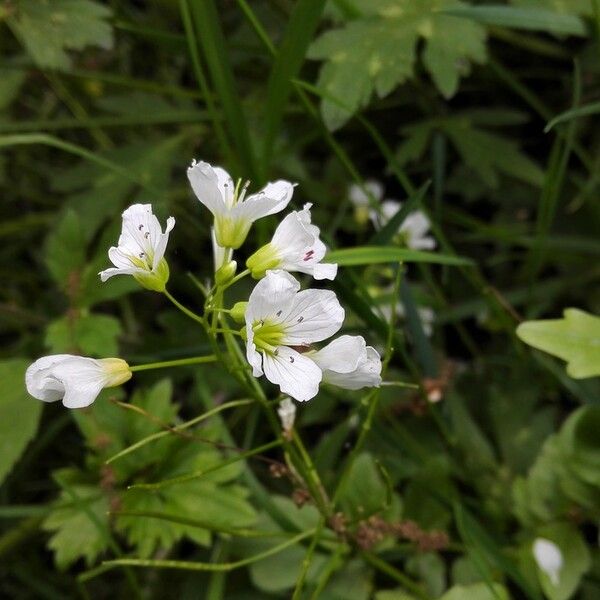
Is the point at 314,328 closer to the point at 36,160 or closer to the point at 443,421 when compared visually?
the point at 443,421

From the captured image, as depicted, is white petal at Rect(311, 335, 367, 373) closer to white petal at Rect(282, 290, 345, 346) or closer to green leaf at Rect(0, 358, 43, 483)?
white petal at Rect(282, 290, 345, 346)

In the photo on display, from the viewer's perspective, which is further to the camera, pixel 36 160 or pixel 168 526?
pixel 36 160

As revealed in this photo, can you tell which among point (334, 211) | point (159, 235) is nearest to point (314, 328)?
point (159, 235)

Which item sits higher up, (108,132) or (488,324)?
(108,132)

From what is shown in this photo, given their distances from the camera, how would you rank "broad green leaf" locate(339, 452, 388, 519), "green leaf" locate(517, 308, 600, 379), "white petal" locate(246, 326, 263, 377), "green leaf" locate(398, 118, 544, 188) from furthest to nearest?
"green leaf" locate(398, 118, 544, 188), "broad green leaf" locate(339, 452, 388, 519), "green leaf" locate(517, 308, 600, 379), "white petal" locate(246, 326, 263, 377)

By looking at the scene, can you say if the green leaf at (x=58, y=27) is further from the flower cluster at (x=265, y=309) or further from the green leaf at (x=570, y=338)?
the green leaf at (x=570, y=338)

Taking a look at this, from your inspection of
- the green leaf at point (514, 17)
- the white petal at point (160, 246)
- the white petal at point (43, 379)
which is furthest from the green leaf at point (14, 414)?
the green leaf at point (514, 17)

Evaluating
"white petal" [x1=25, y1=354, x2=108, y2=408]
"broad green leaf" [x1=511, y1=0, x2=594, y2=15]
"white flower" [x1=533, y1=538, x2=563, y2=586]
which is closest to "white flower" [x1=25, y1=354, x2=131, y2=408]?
"white petal" [x1=25, y1=354, x2=108, y2=408]
